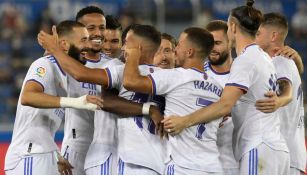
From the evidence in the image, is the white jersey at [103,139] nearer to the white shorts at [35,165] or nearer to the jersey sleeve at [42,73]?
the white shorts at [35,165]

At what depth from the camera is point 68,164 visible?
670 cm

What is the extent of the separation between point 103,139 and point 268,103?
4.72 ft

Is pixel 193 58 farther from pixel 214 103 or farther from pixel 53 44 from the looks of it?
pixel 53 44

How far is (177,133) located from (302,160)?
1.74 m

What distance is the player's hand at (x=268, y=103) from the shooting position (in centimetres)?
620

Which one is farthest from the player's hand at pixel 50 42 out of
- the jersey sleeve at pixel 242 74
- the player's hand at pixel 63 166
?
the jersey sleeve at pixel 242 74

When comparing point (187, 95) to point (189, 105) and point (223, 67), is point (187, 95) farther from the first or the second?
point (223, 67)

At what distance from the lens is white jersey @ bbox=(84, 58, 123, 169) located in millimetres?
6527

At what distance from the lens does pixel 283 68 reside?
6.91 m

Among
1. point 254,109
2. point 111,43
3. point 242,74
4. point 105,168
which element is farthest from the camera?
point 111,43

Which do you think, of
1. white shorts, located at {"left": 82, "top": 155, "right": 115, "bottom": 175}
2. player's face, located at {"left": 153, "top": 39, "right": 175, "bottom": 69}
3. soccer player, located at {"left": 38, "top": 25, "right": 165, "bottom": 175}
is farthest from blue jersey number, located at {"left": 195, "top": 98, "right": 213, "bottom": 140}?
player's face, located at {"left": 153, "top": 39, "right": 175, "bottom": 69}

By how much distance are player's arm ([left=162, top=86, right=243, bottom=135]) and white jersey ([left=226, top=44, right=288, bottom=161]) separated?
0.27 metres

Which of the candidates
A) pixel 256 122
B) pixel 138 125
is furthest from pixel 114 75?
pixel 256 122

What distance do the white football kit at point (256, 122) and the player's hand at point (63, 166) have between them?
4.92 feet
